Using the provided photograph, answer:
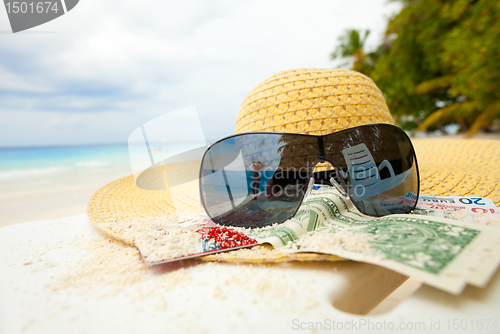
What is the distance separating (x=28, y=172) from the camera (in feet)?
9.66

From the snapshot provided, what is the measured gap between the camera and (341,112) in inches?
24.0

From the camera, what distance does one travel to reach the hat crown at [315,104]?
609mm

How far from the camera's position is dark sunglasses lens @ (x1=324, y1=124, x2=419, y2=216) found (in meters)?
0.50

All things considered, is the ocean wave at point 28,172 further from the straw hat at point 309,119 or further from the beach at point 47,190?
the straw hat at point 309,119

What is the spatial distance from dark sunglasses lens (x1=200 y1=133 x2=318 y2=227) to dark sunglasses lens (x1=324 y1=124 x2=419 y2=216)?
0.07 metres

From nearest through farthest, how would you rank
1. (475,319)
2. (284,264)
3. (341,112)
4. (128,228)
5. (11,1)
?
(475,319), (284,264), (128,228), (341,112), (11,1)

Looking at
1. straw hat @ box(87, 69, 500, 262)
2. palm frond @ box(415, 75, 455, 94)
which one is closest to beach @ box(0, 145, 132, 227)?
straw hat @ box(87, 69, 500, 262)

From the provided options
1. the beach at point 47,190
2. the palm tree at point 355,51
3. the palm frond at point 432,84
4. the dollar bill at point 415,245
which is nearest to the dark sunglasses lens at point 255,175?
the dollar bill at point 415,245

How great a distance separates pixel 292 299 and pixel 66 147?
7826 mm

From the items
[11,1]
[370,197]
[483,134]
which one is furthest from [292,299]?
[483,134]

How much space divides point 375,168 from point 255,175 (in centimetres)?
28

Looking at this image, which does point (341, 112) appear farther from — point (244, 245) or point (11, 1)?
point (11, 1)

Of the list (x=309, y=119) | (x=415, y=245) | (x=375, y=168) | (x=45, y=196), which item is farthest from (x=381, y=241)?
(x=45, y=196)

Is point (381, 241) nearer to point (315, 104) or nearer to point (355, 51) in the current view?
point (315, 104)
